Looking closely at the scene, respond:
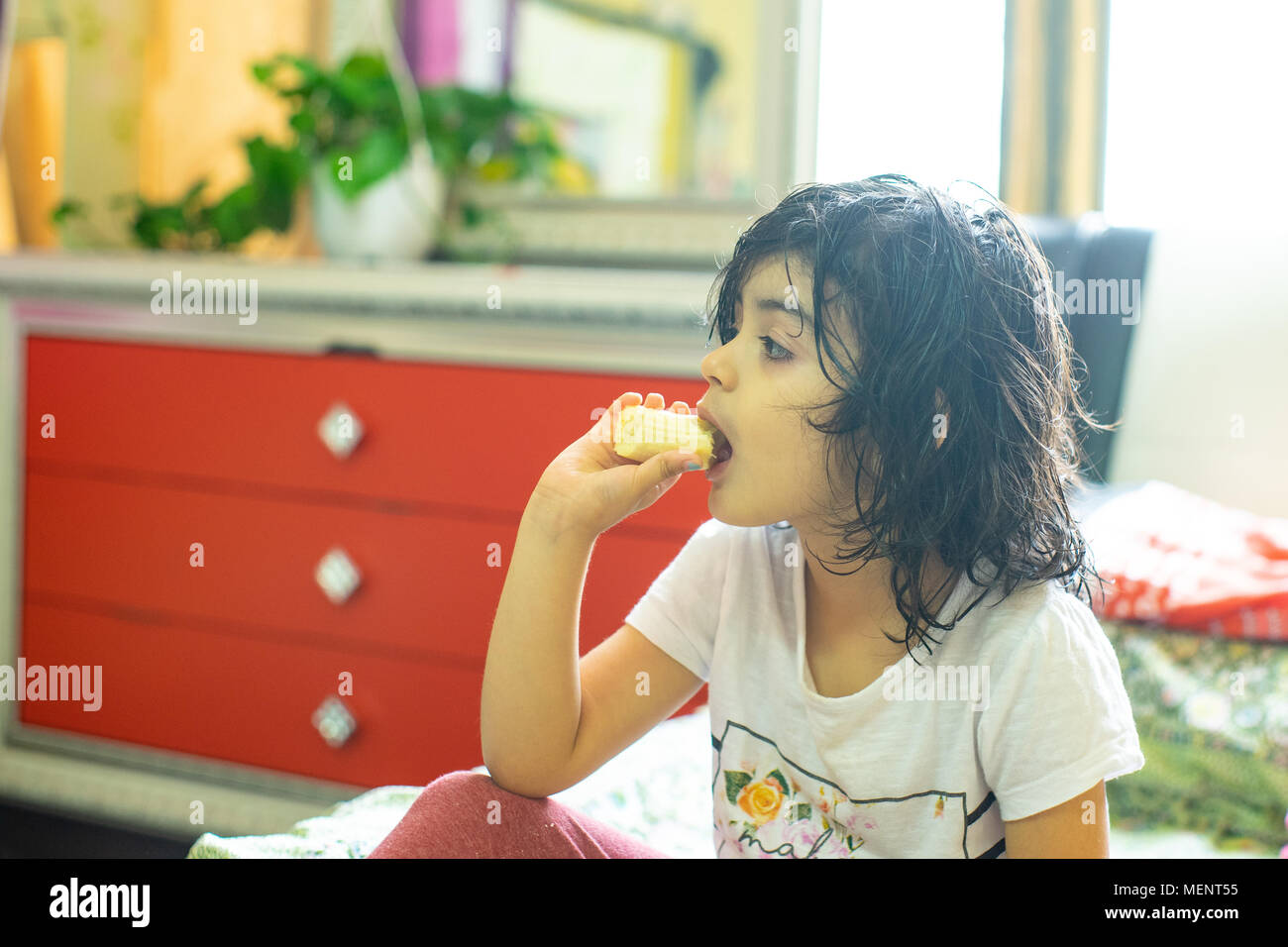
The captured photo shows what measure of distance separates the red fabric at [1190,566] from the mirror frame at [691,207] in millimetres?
Answer: 761

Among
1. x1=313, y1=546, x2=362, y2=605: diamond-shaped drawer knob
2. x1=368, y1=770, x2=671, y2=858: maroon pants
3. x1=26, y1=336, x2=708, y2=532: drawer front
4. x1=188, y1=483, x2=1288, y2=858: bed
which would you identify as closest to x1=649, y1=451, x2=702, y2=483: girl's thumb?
x1=368, y1=770, x2=671, y2=858: maroon pants

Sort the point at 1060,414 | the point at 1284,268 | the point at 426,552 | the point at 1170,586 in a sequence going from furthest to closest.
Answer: the point at 426,552, the point at 1284,268, the point at 1170,586, the point at 1060,414

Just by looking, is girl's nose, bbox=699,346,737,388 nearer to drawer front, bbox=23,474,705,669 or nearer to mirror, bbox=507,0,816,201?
drawer front, bbox=23,474,705,669

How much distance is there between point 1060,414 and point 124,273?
1.37 meters

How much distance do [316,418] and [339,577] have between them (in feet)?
0.73

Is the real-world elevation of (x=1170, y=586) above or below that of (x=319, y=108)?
below

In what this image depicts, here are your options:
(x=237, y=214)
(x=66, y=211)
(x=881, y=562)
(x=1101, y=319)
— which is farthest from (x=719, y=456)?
(x=66, y=211)

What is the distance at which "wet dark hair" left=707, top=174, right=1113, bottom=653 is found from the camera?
753mm

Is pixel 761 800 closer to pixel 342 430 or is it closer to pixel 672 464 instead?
pixel 672 464

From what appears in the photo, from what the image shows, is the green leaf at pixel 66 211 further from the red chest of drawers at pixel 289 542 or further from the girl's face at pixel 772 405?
the girl's face at pixel 772 405

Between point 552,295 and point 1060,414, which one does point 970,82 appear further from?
point 1060,414

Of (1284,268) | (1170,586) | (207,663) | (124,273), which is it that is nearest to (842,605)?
(1170,586)

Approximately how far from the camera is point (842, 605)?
84cm

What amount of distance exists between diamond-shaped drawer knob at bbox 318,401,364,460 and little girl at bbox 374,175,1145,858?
81cm
